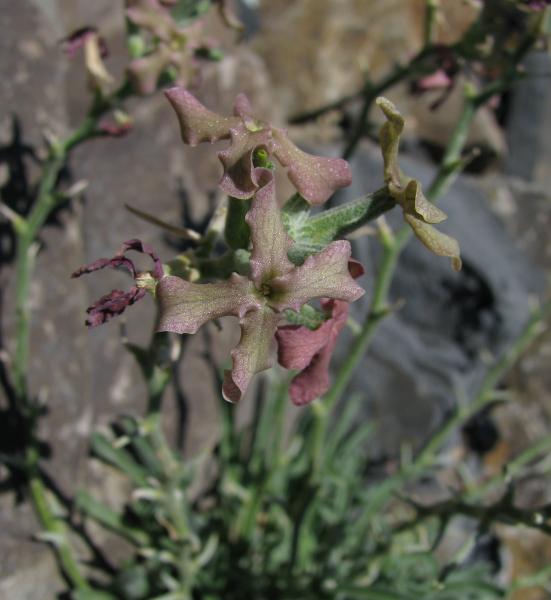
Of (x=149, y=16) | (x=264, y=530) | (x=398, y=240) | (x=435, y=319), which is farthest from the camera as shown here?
(x=435, y=319)

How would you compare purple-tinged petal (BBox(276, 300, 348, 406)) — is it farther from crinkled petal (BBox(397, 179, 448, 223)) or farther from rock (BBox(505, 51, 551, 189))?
rock (BBox(505, 51, 551, 189))

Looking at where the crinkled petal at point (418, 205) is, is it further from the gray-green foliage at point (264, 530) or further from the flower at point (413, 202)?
the gray-green foliage at point (264, 530)

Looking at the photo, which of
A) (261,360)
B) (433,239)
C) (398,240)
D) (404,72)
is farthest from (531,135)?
(261,360)

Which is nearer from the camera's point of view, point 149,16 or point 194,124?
point 194,124

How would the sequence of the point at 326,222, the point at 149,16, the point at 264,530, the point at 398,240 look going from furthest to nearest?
the point at 264,530 < the point at 398,240 < the point at 149,16 < the point at 326,222

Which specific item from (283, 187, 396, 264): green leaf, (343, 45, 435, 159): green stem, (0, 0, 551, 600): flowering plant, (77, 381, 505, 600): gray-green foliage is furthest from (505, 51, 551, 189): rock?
(283, 187, 396, 264): green leaf

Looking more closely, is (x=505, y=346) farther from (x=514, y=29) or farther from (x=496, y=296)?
(x=514, y=29)

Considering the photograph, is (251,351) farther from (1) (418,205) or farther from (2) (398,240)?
(2) (398,240)

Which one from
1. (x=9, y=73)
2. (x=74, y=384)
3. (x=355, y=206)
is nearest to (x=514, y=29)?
(x=355, y=206)
